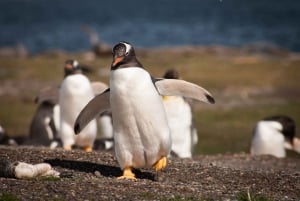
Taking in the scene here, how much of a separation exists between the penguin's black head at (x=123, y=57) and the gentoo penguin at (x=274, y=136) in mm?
7441

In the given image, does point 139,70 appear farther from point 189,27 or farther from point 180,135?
point 189,27

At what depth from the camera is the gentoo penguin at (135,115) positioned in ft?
32.4

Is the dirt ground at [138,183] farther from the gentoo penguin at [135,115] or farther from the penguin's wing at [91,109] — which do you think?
the penguin's wing at [91,109]

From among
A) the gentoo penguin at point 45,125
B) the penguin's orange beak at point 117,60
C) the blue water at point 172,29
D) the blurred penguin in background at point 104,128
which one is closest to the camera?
the penguin's orange beak at point 117,60

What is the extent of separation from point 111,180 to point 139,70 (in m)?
1.26

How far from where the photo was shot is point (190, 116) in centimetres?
1527

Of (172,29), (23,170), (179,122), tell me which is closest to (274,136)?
(179,122)

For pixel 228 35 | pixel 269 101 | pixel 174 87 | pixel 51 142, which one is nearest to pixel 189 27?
pixel 228 35

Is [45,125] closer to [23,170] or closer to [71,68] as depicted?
[71,68]

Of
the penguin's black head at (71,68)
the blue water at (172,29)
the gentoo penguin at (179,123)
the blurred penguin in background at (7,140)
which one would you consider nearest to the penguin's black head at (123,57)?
the penguin's black head at (71,68)

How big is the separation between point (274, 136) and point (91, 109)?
7083 mm

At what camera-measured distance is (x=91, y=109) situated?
10.7 metres

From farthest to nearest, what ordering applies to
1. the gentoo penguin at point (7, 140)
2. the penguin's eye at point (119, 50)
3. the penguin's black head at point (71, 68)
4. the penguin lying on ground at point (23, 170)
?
the gentoo penguin at point (7, 140), the penguin's black head at point (71, 68), the penguin's eye at point (119, 50), the penguin lying on ground at point (23, 170)

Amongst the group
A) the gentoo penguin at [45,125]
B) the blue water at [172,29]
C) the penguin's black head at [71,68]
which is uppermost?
the blue water at [172,29]
